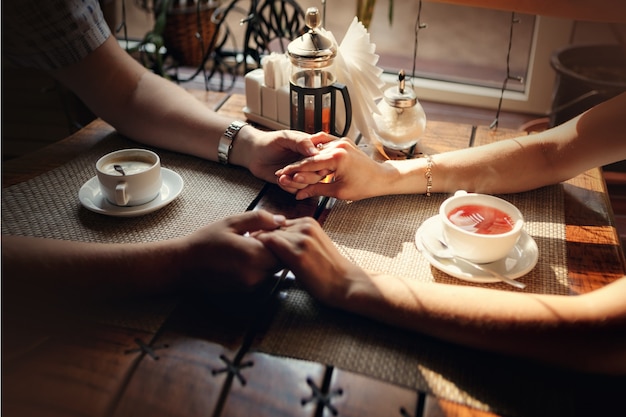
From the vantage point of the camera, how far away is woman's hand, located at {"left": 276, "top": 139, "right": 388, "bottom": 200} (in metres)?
1.16

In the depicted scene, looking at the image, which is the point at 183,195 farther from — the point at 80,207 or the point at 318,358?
the point at 318,358

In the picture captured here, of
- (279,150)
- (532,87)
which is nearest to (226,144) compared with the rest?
(279,150)

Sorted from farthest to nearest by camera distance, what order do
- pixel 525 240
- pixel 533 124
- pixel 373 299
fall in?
pixel 533 124, pixel 525 240, pixel 373 299

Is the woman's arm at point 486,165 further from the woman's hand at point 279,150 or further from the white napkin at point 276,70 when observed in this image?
the white napkin at point 276,70

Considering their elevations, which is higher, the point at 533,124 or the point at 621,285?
the point at 621,285

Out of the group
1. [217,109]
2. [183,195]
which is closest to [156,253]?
[183,195]

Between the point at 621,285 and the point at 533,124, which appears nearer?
the point at 621,285

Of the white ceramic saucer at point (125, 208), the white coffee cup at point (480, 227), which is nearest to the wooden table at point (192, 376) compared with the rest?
the white coffee cup at point (480, 227)

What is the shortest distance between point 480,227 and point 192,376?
528mm

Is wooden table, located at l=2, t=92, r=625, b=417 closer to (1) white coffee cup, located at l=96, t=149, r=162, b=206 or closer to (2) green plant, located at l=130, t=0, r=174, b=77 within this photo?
(1) white coffee cup, located at l=96, t=149, r=162, b=206

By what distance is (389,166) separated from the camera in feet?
4.04

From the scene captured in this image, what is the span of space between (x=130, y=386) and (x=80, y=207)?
48 centimetres

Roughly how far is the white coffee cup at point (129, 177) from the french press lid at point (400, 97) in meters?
0.54

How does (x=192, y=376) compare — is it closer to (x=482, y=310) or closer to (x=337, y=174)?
(x=482, y=310)
